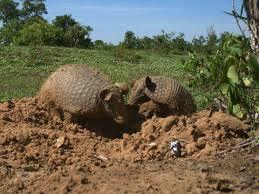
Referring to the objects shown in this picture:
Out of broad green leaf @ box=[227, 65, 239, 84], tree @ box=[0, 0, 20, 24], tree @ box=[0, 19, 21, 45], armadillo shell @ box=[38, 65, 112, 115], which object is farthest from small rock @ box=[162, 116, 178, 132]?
tree @ box=[0, 0, 20, 24]

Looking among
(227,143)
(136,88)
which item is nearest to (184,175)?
(227,143)

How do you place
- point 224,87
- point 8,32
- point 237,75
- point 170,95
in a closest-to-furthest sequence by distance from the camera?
point 237,75
point 224,87
point 170,95
point 8,32

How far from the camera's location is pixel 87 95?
18.3 ft

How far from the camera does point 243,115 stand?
5.21 metres

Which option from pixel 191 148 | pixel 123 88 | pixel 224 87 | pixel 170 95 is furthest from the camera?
pixel 123 88

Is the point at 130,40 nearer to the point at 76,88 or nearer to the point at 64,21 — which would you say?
the point at 64,21

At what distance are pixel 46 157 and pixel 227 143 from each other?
159cm

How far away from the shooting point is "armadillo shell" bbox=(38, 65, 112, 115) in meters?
5.57

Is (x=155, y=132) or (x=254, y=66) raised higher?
(x=254, y=66)

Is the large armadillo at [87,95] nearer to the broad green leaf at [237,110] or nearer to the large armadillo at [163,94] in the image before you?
the large armadillo at [163,94]

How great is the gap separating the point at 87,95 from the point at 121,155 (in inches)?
37.7

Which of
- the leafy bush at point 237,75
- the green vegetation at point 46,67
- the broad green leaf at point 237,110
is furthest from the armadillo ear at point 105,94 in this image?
the green vegetation at point 46,67

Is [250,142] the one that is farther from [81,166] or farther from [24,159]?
[24,159]

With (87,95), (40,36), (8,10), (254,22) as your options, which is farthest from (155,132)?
(8,10)
